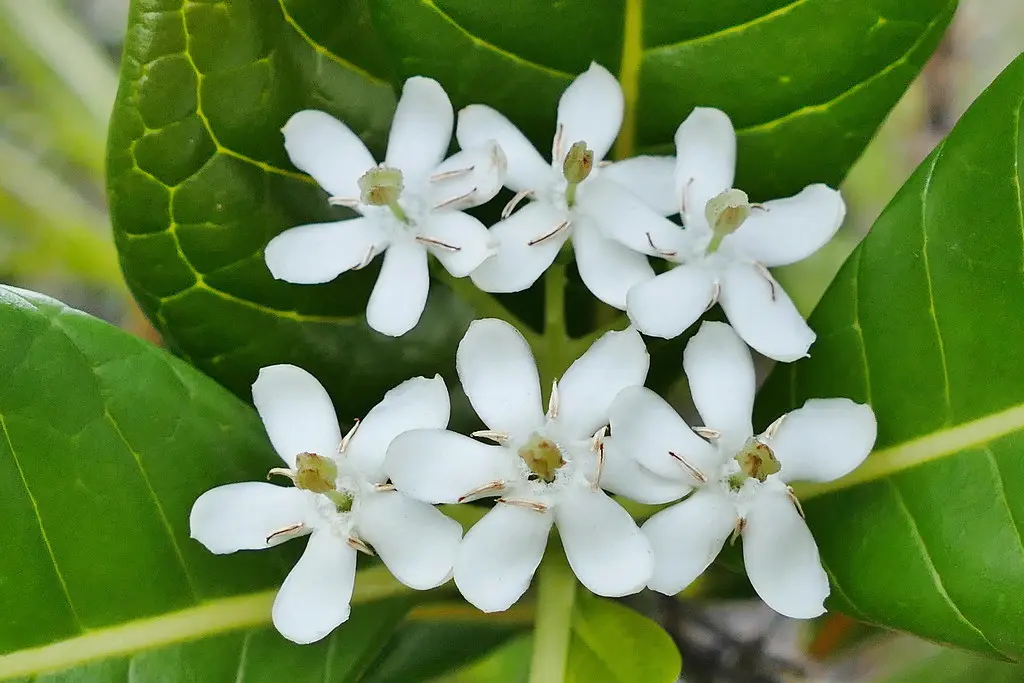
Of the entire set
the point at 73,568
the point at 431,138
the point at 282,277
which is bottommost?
the point at 73,568

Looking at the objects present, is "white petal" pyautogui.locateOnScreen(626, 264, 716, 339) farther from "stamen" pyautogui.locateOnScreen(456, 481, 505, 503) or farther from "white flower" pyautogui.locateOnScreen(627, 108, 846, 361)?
"stamen" pyautogui.locateOnScreen(456, 481, 505, 503)

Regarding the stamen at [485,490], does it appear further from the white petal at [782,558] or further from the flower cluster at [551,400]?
the white petal at [782,558]

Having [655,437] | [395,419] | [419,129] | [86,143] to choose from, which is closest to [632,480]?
[655,437]

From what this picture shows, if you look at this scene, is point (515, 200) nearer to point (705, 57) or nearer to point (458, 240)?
point (458, 240)

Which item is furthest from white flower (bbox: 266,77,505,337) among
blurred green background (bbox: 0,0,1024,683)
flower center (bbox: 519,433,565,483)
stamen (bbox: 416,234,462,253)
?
blurred green background (bbox: 0,0,1024,683)

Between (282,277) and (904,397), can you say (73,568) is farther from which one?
(904,397)

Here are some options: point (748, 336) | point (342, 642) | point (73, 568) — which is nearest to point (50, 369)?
point (73, 568)
